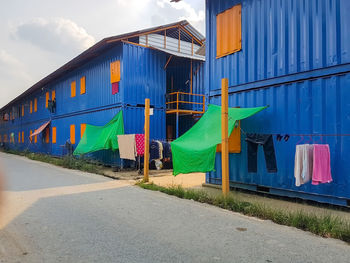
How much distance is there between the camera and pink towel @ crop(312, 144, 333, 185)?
19.6ft

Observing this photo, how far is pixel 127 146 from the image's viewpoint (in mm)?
12180

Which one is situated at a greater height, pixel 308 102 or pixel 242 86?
pixel 242 86

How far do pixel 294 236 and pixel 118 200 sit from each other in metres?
4.06

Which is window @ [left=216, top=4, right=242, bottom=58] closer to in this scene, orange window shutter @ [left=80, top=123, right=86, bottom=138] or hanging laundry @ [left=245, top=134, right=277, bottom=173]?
hanging laundry @ [left=245, top=134, right=277, bottom=173]

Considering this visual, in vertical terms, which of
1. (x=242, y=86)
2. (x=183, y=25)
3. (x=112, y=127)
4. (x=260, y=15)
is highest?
(x=183, y=25)

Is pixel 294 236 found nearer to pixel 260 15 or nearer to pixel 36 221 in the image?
pixel 36 221

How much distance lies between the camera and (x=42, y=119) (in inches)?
1013

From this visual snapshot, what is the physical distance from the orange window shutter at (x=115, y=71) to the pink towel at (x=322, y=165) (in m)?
10.6

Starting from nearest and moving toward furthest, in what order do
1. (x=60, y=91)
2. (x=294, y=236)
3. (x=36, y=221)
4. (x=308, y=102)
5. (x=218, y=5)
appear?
1. (x=294, y=236)
2. (x=36, y=221)
3. (x=308, y=102)
4. (x=218, y=5)
5. (x=60, y=91)

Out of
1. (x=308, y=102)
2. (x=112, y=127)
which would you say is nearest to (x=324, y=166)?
(x=308, y=102)

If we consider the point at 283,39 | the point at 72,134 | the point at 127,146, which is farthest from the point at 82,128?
the point at 283,39

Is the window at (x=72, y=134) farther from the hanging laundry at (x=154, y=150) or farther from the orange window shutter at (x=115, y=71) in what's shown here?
the hanging laundry at (x=154, y=150)

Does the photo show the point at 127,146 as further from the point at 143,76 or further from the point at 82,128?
the point at 82,128

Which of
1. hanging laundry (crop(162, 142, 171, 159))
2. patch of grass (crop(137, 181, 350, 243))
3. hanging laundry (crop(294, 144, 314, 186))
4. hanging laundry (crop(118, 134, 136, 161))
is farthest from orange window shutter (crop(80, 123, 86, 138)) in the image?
hanging laundry (crop(294, 144, 314, 186))
